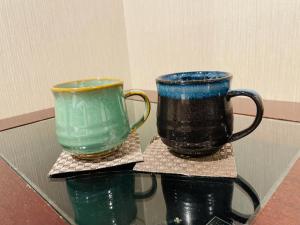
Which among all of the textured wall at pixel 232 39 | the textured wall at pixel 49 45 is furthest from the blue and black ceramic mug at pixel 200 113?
the textured wall at pixel 49 45

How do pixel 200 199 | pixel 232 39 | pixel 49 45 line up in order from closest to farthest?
pixel 200 199, pixel 232 39, pixel 49 45

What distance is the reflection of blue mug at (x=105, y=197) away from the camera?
298 mm

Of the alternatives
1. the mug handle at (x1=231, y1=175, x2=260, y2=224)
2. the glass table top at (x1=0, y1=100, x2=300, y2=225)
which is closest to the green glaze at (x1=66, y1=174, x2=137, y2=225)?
the glass table top at (x1=0, y1=100, x2=300, y2=225)

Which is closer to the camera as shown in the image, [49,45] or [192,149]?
[192,149]

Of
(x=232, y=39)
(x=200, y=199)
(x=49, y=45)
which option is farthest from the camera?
(x=49, y=45)

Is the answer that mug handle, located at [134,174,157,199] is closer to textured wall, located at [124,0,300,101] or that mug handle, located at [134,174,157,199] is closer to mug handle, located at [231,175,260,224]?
Result: mug handle, located at [231,175,260,224]

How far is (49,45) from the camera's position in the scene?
983 millimetres

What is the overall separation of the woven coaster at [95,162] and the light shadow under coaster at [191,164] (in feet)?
0.06

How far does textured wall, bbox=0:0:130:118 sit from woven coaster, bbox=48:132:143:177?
2.02ft

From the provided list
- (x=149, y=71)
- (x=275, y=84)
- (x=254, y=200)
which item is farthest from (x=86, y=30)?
(x=254, y=200)

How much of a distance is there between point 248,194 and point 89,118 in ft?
0.75

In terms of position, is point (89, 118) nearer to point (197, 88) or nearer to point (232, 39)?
point (197, 88)

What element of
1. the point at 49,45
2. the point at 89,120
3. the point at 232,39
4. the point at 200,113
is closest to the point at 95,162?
the point at 89,120

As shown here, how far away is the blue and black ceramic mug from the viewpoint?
349 millimetres
